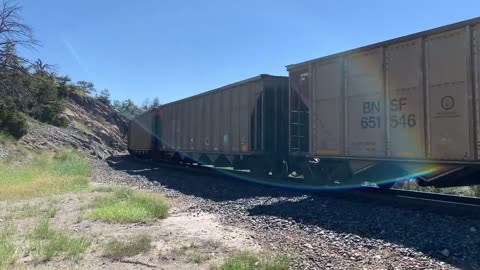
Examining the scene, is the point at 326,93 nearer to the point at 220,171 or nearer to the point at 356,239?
the point at 356,239

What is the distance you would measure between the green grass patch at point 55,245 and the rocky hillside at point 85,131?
22.6 metres

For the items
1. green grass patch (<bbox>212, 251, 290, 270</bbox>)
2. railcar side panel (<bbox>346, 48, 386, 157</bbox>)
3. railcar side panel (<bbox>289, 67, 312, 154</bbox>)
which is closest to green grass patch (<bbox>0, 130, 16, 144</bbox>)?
railcar side panel (<bbox>289, 67, 312, 154</bbox>)

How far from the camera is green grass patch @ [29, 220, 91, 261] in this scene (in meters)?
5.86

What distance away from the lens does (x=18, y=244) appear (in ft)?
21.6

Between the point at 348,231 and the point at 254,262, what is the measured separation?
101 inches

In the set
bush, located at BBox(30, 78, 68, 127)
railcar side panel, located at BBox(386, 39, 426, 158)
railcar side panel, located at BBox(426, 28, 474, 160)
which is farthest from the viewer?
bush, located at BBox(30, 78, 68, 127)

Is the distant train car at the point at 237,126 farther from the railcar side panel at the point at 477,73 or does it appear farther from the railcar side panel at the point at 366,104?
the railcar side panel at the point at 477,73

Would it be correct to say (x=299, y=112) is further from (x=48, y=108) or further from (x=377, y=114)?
(x=48, y=108)

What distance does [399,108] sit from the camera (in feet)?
32.1

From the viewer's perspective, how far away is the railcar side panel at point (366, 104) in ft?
33.6

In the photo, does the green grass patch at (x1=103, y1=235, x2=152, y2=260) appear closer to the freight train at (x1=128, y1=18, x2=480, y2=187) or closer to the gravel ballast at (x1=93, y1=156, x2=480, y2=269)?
the gravel ballast at (x1=93, y1=156, x2=480, y2=269)

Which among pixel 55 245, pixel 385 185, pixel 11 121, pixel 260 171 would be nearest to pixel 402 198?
pixel 385 185

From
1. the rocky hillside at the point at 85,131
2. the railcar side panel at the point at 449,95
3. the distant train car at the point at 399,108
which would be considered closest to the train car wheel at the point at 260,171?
the distant train car at the point at 399,108

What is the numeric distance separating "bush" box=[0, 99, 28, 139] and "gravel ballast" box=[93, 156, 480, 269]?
24357 millimetres
